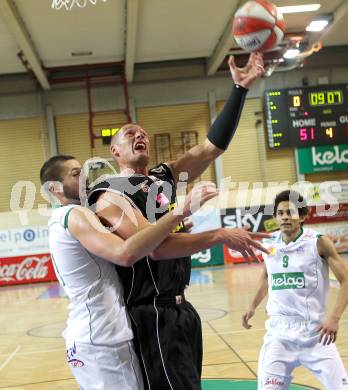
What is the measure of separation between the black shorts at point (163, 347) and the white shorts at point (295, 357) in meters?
1.20

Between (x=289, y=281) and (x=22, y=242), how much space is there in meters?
14.0

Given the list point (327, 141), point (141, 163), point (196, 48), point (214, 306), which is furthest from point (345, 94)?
point (141, 163)

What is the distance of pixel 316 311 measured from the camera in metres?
4.28

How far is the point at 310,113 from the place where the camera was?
17828mm

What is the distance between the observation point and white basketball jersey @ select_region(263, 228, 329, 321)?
4305 millimetres

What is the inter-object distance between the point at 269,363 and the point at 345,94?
15.2 meters

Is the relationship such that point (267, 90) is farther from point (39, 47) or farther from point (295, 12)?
point (39, 47)

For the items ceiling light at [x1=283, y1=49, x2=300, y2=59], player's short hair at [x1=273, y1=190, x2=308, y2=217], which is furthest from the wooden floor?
ceiling light at [x1=283, y1=49, x2=300, y2=59]

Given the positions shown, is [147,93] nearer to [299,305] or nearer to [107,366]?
[299,305]

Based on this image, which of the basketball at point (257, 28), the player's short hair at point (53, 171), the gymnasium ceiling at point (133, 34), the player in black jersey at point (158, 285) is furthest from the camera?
the gymnasium ceiling at point (133, 34)

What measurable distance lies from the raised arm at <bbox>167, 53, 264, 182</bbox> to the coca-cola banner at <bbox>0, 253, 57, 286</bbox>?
1420 cm

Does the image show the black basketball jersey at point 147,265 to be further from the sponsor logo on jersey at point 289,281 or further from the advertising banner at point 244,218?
the advertising banner at point 244,218

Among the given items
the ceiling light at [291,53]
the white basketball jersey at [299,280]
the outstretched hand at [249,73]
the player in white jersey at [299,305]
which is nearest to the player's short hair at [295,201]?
the player in white jersey at [299,305]

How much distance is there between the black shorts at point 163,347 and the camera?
2.98 meters
